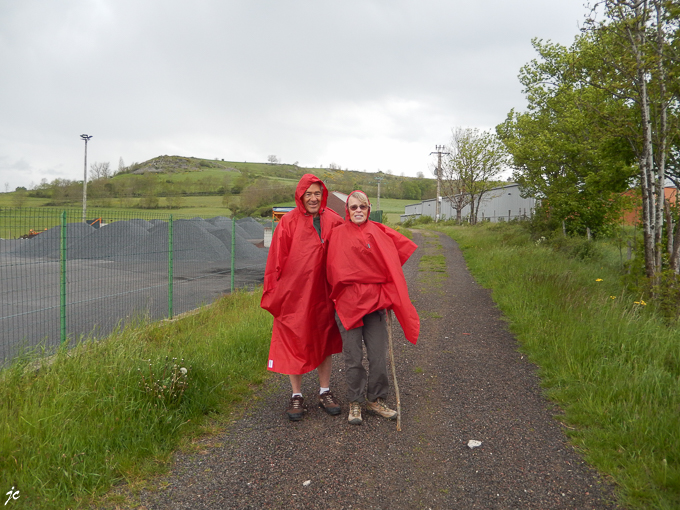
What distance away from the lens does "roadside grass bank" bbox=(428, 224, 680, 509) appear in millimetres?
2998

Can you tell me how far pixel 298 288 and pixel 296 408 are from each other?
1.03 meters

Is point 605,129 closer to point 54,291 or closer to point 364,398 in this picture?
point 364,398

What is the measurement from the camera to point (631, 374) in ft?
14.0

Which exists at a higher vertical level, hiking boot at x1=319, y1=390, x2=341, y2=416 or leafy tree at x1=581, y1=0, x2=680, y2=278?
leafy tree at x1=581, y1=0, x2=680, y2=278

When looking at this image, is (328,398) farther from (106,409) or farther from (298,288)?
(106,409)

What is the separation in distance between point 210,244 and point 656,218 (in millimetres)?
15406

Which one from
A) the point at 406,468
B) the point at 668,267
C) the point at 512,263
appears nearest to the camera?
the point at 406,468

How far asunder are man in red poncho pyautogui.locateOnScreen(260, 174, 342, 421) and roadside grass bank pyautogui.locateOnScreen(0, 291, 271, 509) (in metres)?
0.75

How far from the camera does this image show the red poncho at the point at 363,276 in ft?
12.5

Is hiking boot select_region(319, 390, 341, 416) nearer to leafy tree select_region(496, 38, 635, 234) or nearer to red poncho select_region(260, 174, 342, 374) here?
red poncho select_region(260, 174, 342, 374)

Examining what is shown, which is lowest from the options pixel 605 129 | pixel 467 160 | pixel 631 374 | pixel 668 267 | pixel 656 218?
pixel 631 374

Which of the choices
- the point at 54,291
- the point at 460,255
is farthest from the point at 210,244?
the point at 460,255

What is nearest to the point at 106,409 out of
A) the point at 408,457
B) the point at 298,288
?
the point at 298,288

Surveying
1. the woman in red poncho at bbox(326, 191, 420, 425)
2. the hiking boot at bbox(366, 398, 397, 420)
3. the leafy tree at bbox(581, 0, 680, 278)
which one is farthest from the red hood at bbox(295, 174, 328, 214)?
the leafy tree at bbox(581, 0, 680, 278)
